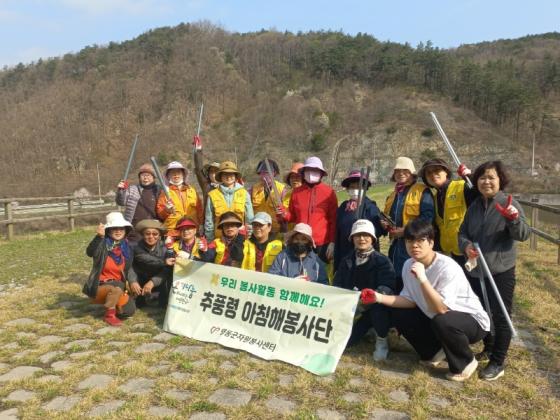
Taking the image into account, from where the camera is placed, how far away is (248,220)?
620 cm

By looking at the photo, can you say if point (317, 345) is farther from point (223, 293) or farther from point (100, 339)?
point (100, 339)

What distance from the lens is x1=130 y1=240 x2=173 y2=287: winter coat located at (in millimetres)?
5742


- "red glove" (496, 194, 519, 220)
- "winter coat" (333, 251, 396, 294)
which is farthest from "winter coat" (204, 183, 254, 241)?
"red glove" (496, 194, 519, 220)

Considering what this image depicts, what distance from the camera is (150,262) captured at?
5.74m

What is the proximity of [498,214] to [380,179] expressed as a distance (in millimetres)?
58122

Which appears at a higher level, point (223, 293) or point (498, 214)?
point (498, 214)

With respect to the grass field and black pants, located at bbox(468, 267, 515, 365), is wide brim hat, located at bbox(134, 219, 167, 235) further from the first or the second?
black pants, located at bbox(468, 267, 515, 365)

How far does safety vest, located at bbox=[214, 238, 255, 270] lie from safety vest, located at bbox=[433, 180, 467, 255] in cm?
227

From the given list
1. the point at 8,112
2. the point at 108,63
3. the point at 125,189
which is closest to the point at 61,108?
the point at 8,112

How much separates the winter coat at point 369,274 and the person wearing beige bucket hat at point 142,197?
120 inches

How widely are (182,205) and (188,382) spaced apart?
10.1 ft

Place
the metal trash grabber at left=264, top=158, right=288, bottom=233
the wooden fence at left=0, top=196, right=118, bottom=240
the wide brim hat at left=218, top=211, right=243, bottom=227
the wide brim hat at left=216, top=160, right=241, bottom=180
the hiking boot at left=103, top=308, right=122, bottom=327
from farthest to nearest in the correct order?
the wooden fence at left=0, top=196, right=118, bottom=240, the metal trash grabber at left=264, top=158, right=288, bottom=233, the wide brim hat at left=216, top=160, right=241, bottom=180, the wide brim hat at left=218, top=211, right=243, bottom=227, the hiking boot at left=103, top=308, right=122, bottom=327

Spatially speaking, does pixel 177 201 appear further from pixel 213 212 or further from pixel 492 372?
pixel 492 372

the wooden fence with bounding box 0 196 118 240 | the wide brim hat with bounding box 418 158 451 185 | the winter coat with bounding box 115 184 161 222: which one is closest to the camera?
the wide brim hat with bounding box 418 158 451 185
